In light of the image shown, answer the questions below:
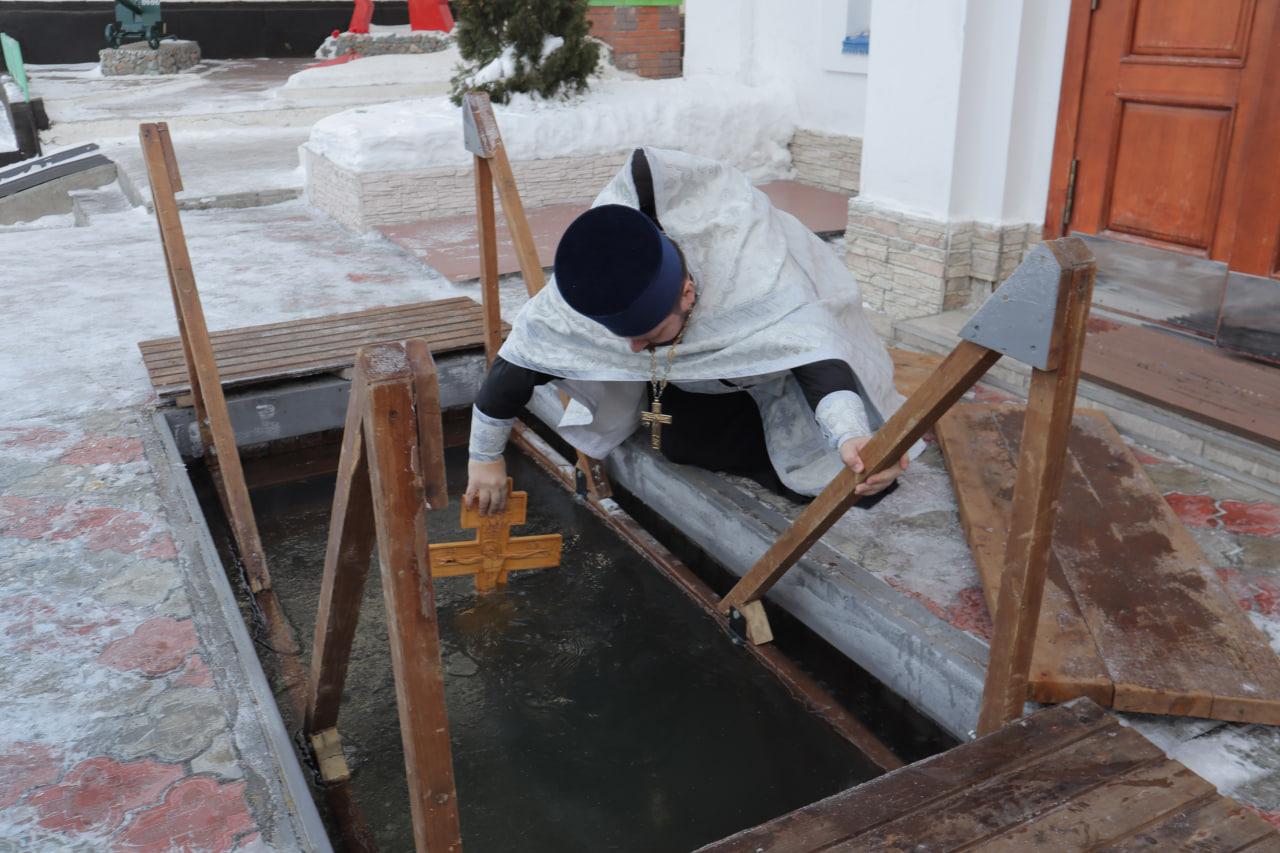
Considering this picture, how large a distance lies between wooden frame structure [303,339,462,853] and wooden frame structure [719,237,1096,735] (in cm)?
97

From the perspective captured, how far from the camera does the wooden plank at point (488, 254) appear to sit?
4.17m

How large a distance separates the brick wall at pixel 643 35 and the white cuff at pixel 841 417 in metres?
8.36

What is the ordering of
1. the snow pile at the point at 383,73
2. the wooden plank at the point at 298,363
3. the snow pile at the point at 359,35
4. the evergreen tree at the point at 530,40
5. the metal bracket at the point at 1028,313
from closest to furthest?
the metal bracket at the point at 1028,313, the wooden plank at the point at 298,363, the evergreen tree at the point at 530,40, the snow pile at the point at 383,73, the snow pile at the point at 359,35

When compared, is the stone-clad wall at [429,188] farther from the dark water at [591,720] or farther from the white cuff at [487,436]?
the white cuff at [487,436]

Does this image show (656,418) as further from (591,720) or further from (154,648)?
(154,648)

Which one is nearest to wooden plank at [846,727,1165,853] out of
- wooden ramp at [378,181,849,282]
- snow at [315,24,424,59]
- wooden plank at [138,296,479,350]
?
wooden plank at [138,296,479,350]

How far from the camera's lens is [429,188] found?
7414 mm

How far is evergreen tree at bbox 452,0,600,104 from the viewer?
7.60 m

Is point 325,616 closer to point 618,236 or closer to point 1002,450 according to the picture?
point 618,236

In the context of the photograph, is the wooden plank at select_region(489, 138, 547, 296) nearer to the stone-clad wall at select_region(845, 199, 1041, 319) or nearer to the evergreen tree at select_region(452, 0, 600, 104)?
the stone-clad wall at select_region(845, 199, 1041, 319)

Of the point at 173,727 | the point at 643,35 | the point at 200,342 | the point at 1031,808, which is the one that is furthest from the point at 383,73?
the point at 1031,808

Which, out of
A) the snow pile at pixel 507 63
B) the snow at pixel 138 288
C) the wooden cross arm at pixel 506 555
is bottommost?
the wooden cross arm at pixel 506 555

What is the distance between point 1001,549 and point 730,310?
3.29 ft

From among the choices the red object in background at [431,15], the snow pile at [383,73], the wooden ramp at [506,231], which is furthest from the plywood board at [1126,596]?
the red object in background at [431,15]
